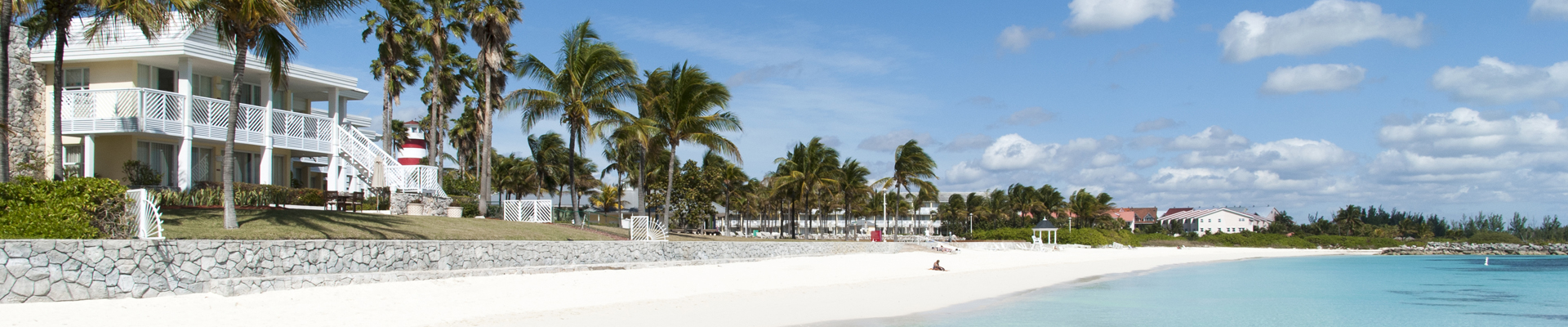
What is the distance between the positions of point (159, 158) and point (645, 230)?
11734 millimetres

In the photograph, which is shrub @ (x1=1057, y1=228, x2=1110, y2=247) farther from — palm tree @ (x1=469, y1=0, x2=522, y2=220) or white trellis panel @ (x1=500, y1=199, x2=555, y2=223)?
palm tree @ (x1=469, y1=0, x2=522, y2=220)

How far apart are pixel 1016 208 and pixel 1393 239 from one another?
125 ft

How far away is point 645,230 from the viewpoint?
22234 mm

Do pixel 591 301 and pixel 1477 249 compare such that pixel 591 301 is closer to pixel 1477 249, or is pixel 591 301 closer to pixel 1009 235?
pixel 1009 235

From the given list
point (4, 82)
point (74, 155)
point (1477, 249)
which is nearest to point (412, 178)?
point (74, 155)

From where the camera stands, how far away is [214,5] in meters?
12.9

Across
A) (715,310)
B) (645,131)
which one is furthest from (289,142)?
(715,310)

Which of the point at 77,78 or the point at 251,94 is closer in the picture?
the point at 77,78

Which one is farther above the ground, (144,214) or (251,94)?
(251,94)

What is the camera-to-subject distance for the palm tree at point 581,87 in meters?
26.5

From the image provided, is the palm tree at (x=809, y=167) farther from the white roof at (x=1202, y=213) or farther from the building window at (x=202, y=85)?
the white roof at (x=1202, y=213)

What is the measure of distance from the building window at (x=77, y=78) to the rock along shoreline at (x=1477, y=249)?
292 ft

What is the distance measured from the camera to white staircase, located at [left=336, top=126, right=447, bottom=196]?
78.6 feet

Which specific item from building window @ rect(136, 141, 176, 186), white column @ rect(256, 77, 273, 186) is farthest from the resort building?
building window @ rect(136, 141, 176, 186)
